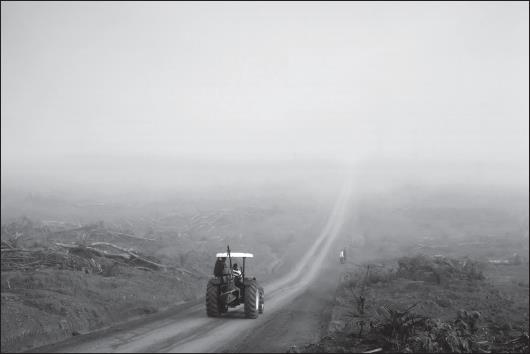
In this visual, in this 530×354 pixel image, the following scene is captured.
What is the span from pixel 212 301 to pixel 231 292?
1074 millimetres

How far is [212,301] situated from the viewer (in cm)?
1083

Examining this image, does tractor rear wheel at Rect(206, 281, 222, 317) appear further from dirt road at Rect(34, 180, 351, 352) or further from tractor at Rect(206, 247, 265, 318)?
dirt road at Rect(34, 180, 351, 352)

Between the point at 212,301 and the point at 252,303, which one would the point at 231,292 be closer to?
the point at 252,303

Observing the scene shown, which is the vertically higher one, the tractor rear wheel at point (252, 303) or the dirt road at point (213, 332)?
the tractor rear wheel at point (252, 303)

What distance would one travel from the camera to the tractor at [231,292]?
1059cm

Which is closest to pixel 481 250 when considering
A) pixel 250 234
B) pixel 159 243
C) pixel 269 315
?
pixel 269 315

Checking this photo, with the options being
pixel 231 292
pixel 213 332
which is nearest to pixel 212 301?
pixel 231 292

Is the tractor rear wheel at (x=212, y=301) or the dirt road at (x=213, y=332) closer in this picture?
the tractor rear wheel at (x=212, y=301)

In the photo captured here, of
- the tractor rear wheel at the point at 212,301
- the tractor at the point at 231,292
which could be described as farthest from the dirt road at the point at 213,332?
the tractor rear wheel at the point at 212,301

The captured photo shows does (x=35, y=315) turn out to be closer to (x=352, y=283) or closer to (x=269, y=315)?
(x=269, y=315)

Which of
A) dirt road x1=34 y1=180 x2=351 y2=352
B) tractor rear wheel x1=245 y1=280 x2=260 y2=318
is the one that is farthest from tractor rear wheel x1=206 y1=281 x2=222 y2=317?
dirt road x1=34 y1=180 x2=351 y2=352

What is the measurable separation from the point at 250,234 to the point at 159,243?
549cm

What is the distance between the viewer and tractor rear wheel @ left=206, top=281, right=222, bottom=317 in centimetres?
1062

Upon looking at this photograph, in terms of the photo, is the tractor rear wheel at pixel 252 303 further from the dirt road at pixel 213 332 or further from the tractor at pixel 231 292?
the dirt road at pixel 213 332
